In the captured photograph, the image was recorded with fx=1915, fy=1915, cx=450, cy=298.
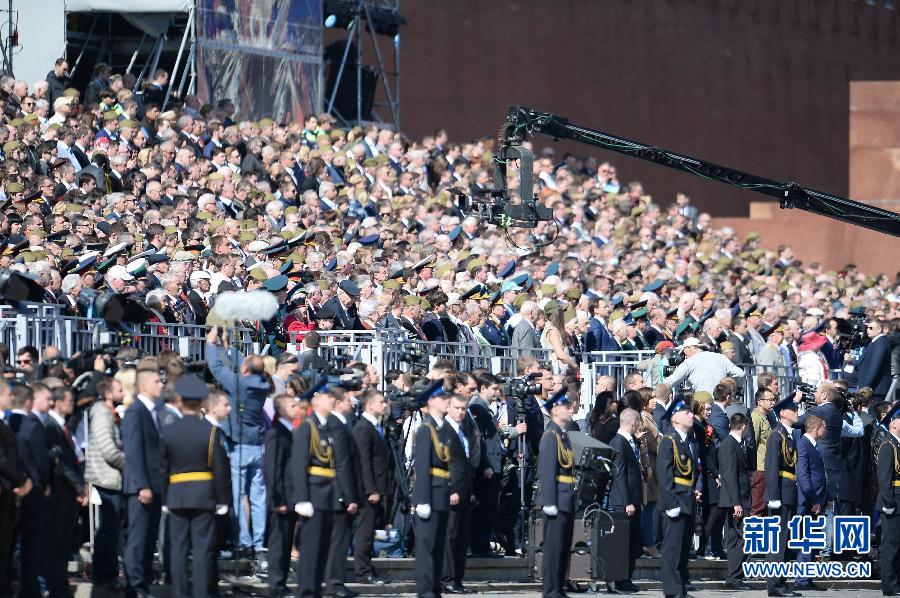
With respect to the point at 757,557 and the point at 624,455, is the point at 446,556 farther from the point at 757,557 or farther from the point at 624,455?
the point at 757,557

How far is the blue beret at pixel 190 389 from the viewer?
13.0m

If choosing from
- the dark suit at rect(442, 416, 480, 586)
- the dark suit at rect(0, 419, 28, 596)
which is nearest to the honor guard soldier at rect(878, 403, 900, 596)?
the dark suit at rect(442, 416, 480, 586)

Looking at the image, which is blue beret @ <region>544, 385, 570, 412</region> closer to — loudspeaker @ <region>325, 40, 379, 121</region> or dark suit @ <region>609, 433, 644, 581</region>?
dark suit @ <region>609, 433, 644, 581</region>

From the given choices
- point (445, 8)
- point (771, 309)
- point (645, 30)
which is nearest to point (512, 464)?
point (771, 309)

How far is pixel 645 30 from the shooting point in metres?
39.2

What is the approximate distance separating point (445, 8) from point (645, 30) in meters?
6.03

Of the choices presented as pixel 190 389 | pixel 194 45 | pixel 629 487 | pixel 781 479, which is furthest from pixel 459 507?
pixel 194 45

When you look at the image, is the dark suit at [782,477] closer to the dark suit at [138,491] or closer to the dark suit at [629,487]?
the dark suit at [629,487]

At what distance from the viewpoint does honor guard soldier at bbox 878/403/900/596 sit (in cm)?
1738

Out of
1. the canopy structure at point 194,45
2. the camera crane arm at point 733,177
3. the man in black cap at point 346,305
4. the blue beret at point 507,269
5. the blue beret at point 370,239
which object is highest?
the canopy structure at point 194,45

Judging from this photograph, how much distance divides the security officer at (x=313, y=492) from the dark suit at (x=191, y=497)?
82 centimetres

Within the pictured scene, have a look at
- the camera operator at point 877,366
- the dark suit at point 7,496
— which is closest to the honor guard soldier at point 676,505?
the camera operator at point 877,366

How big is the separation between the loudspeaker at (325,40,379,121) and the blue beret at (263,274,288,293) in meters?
14.7

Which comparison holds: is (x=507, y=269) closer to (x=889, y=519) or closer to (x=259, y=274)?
(x=259, y=274)
